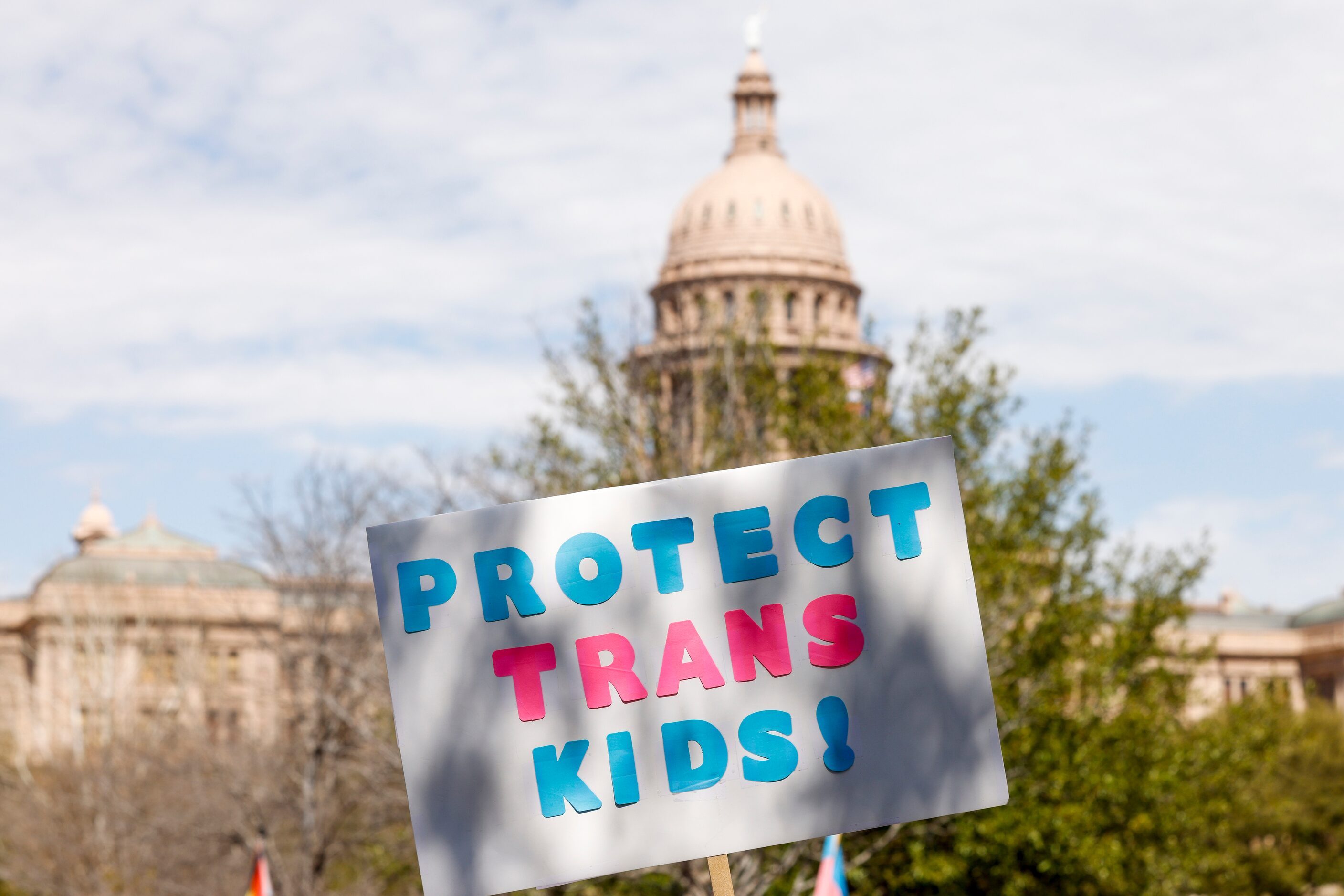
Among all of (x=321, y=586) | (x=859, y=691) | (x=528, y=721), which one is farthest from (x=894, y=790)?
(x=321, y=586)

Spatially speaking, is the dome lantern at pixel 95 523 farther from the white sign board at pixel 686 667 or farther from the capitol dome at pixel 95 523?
the white sign board at pixel 686 667

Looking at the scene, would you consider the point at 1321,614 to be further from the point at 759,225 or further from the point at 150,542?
the point at 150,542

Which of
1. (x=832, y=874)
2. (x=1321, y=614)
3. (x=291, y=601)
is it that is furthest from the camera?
(x=1321, y=614)

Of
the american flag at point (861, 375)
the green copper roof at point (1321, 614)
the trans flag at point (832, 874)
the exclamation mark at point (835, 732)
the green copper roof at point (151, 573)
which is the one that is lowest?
the green copper roof at point (1321, 614)

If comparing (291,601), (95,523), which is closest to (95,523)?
(95,523)

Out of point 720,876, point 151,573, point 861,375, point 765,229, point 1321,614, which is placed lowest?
point 1321,614

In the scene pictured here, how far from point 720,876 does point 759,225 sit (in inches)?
3909

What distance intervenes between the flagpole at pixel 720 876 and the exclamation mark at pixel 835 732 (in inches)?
16.7

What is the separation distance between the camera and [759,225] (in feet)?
339

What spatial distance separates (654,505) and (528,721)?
75 cm

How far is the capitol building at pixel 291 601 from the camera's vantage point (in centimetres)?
3050

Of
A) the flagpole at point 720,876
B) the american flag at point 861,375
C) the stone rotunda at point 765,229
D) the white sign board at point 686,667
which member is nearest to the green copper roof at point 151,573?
the american flag at point 861,375

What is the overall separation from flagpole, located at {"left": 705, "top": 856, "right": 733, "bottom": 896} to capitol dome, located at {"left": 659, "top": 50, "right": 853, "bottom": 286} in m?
89.2

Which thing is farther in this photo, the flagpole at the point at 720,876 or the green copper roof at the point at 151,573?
the green copper roof at the point at 151,573
